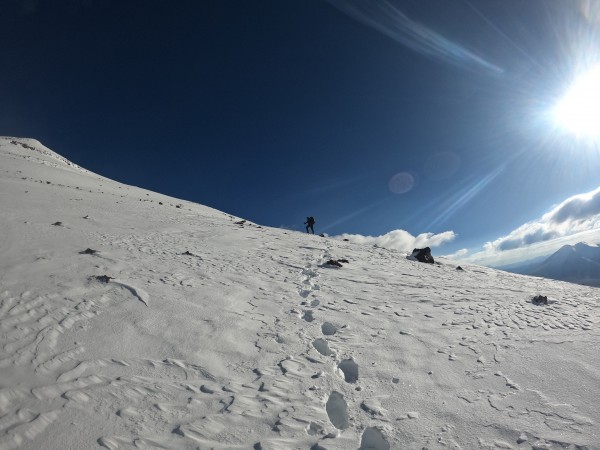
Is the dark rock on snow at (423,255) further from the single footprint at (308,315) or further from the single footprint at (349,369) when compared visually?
the single footprint at (349,369)

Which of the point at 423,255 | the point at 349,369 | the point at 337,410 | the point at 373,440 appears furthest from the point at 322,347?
the point at 423,255

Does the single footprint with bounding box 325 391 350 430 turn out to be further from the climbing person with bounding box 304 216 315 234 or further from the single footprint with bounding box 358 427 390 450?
the climbing person with bounding box 304 216 315 234

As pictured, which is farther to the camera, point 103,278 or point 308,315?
point 103,278

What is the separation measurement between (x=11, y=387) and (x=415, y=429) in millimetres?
6338

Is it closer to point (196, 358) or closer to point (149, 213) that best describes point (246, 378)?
point (196, 358)

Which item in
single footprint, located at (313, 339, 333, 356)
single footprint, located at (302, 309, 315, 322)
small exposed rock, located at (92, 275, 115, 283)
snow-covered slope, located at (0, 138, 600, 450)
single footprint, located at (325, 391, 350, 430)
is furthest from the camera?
small exposed rock, located at (92, 275, 115, 283)

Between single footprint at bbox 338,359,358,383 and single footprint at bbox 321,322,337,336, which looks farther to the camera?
single footprint at bbox 321,322,337,336

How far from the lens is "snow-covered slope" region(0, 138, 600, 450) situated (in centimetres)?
469

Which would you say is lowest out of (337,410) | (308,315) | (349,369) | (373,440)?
(373,440)

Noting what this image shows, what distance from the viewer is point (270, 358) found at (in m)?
6.66

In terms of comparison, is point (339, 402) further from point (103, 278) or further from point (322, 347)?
→ point (103, 278)

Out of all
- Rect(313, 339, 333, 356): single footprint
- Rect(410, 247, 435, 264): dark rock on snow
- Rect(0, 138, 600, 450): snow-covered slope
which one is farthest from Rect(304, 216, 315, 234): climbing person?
Rect(313, 339, 333, 356): single footprint

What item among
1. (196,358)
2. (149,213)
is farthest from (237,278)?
(149,213)

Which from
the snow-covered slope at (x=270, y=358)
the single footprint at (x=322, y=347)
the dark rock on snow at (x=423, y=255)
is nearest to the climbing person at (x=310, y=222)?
the dark rock on snow at (x=423, y=255)
